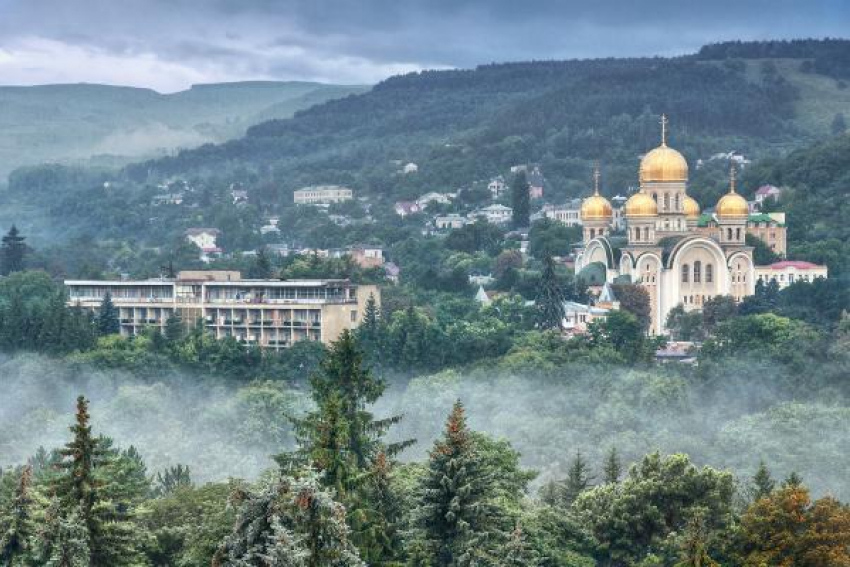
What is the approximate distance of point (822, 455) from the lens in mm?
58875

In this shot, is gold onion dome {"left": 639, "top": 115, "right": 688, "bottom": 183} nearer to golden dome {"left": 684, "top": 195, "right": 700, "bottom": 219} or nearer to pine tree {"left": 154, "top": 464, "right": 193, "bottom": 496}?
golden dome {"left": 684, "top": 195, "right": 700, "bottom": 219}

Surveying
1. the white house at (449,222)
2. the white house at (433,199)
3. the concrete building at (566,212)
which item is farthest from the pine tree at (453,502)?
the white house at (433,199)

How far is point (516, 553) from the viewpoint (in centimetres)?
3762

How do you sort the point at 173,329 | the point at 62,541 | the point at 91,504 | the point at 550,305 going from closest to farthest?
the point at 62,541 → the point at 91,504 → the point at 173,329 → the point at 550,305

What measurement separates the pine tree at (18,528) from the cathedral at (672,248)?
198ft

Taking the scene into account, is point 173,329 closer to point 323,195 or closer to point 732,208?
point 732,208

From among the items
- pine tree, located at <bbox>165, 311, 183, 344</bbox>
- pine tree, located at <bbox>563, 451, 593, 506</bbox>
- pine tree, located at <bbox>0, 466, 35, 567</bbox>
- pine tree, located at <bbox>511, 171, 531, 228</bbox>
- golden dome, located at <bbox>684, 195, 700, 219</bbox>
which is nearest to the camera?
pine tree, located at <bbox>0, 466, 35, 567</bbox>

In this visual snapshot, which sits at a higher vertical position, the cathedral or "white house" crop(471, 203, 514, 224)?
"white house" crop(471, 203, 514, 224)

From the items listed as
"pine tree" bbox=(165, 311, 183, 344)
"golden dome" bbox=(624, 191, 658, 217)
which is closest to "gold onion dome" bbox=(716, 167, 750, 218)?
"golden dome" bbox=(624, 191, 658, 217)

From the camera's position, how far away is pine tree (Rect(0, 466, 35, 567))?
36281 millimetres

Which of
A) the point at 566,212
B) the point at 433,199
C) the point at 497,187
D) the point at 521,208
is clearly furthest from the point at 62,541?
the point at 497,187

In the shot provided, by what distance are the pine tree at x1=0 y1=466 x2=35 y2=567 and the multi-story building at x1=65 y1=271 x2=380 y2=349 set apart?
48741 millimetres

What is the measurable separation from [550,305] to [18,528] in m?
55.9

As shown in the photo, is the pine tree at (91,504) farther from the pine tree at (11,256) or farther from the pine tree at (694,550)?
the pine tree at (11,256)
